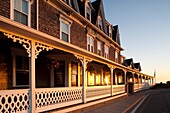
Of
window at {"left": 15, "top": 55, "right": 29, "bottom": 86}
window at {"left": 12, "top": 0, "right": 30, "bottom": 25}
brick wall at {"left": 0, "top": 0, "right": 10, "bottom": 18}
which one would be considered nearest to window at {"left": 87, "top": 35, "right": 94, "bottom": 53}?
window at {"left": 15, "top": 55, "right": 29, "bottom": 86}

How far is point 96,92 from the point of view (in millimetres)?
15930

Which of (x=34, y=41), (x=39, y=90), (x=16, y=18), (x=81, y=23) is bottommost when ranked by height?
(x=39, y=90)

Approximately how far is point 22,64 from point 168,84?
51.9 meters

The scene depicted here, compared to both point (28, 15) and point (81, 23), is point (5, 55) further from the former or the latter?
point (81, 23)

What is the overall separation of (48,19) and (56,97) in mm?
6387

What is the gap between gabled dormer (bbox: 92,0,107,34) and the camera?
2445cm

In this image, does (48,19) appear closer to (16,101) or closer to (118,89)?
(16,101)

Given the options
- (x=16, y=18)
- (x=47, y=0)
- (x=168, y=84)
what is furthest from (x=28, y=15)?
(x=168, y=84)

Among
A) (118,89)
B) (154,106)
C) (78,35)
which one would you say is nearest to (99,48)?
(118,89)

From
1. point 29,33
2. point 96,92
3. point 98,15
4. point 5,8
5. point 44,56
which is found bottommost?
point 96,92

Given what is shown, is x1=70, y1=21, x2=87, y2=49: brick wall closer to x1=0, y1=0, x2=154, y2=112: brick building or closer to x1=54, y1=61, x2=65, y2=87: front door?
x1=0, y1=0, x2=154, y2=112: brick building

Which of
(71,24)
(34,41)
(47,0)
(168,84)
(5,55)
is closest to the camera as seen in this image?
(34,41)

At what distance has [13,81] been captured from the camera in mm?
11930

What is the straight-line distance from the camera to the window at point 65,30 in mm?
16819
